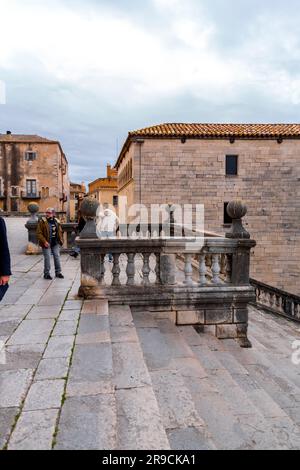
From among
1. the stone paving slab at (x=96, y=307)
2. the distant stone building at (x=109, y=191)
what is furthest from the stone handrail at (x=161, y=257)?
the distant stone building at (x=109, y=191)

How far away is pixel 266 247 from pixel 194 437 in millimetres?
19126

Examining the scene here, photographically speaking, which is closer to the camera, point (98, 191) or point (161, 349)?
point (161, 349)

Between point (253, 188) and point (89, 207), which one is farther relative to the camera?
point (253, 188)

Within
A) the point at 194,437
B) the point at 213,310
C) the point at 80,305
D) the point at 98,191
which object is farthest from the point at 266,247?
the point at 98,191

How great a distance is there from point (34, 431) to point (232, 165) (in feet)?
64.6

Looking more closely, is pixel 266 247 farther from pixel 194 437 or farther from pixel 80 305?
pixel 194 437

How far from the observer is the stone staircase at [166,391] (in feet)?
7.27

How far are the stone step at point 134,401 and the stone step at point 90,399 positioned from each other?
7 cm

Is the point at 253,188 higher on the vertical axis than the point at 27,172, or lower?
lower

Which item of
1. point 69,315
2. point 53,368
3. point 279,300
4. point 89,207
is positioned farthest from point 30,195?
point 53,368

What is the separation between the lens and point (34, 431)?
6.98 feet

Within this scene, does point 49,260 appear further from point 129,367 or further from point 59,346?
point 129,367

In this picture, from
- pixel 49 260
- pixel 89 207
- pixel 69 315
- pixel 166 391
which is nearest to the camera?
pixel 166 391
